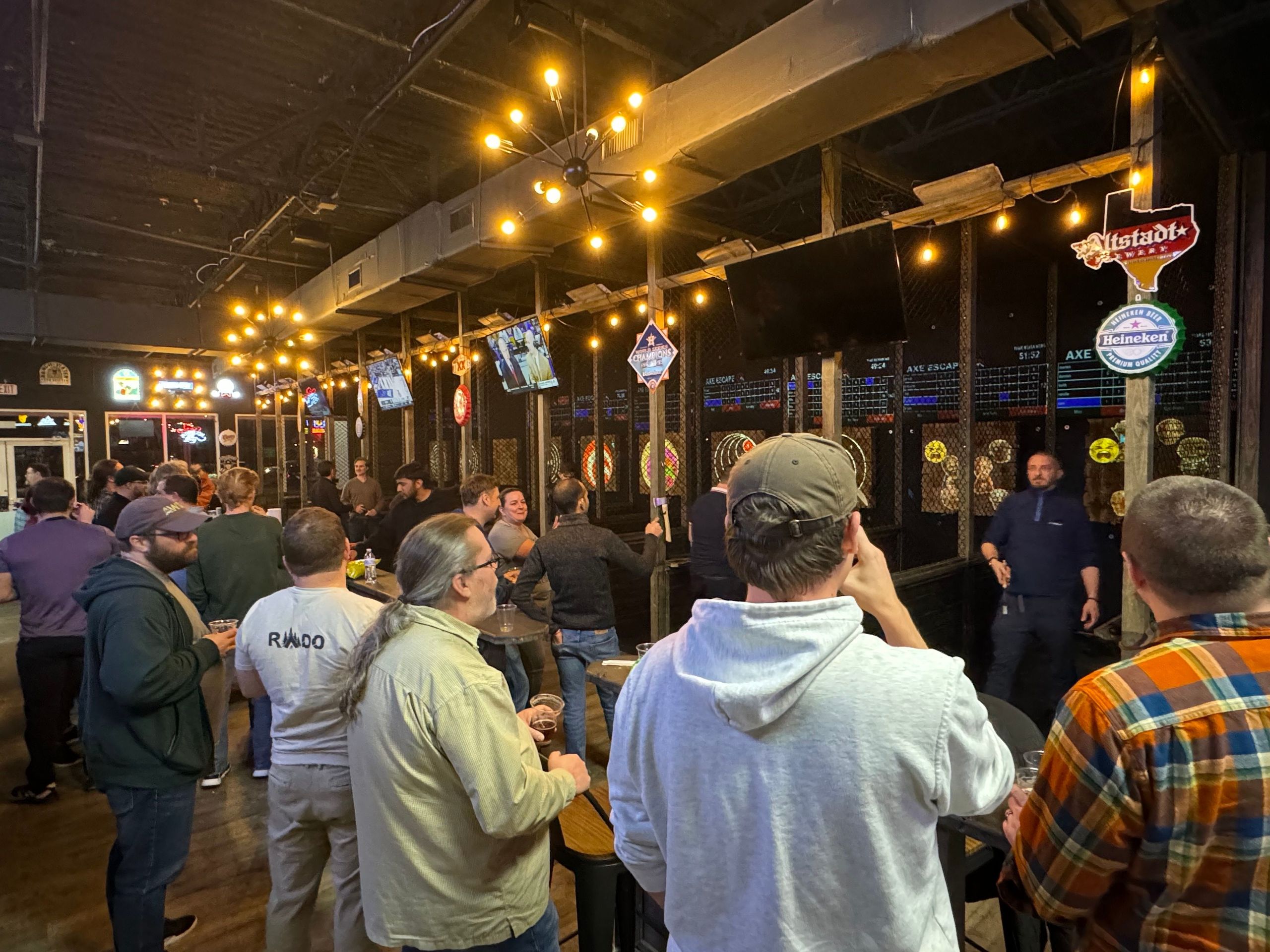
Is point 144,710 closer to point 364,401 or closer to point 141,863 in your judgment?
point 141,863

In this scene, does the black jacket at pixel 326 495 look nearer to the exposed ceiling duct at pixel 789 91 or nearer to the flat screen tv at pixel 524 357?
the flat screen tv at pixel 524 357

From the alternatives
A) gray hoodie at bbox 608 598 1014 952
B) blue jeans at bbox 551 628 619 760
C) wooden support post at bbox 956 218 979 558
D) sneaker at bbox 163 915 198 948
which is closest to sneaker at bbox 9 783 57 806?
sneaker at bbox 163 915 198 948

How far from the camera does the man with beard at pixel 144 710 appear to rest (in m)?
2.24

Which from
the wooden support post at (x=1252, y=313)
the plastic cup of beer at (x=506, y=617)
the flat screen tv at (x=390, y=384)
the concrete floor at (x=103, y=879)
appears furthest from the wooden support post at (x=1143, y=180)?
the flat screen tv at (x=390, y=384)

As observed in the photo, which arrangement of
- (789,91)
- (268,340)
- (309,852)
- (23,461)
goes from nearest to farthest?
(309,852) < (789,91) < (268,340) < (23,461)

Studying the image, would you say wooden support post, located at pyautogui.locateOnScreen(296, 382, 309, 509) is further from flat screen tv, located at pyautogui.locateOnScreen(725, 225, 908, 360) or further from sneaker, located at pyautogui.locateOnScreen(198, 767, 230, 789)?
flat screen tv, located at pyautogui.locateOnScreen(725, 225, 908, 360)

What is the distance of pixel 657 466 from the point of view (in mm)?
5742

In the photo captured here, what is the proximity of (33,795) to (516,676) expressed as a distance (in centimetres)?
280

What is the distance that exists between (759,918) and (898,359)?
661cm

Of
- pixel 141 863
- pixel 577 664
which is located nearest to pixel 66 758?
pixel 141 863

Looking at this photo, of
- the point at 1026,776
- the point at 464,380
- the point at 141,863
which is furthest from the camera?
the point at 464,380

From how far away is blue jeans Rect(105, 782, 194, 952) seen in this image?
232 cm

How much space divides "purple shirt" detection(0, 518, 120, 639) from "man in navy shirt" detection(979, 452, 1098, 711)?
5.32 m

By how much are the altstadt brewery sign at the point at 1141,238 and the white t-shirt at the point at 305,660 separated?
3429 millimetres
